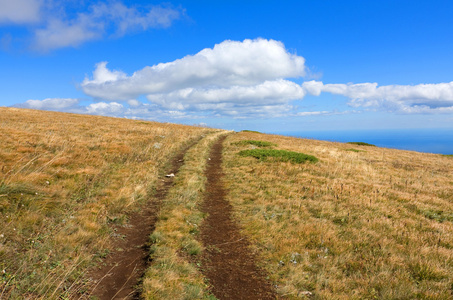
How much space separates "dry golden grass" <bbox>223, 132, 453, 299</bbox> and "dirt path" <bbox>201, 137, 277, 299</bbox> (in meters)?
0.40

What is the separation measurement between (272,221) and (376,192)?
7.00 metres

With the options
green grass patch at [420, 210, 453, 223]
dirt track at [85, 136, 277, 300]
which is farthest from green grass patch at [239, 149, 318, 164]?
dirt track at [85, 136, 277, 300]

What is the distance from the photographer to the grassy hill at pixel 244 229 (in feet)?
16.9

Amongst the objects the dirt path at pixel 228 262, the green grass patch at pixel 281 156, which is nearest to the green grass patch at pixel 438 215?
the dirt path at pixel 228 262

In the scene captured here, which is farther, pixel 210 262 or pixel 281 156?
pixel 281 156

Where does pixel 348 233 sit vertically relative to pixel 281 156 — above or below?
below

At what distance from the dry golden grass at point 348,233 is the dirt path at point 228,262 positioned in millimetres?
405

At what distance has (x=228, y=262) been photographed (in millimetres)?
6500

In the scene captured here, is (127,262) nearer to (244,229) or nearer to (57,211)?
(57,211)

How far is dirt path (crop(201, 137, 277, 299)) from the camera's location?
5.43 metres

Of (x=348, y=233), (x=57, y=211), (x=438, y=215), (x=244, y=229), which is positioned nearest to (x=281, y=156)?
(x=438, y=215)

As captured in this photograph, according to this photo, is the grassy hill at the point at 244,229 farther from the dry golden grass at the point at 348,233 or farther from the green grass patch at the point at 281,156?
the green grass patch at the point at 281,156

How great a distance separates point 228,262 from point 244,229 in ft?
6.46

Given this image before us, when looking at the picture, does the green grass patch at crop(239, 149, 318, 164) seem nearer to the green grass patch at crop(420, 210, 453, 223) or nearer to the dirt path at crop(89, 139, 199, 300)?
the green grass patch at crop(420, 210, 453, 223)
